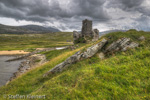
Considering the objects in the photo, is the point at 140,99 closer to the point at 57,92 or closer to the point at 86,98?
the point at 86,98

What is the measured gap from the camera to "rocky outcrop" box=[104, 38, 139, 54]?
40.2 feet

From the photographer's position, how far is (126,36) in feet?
45.4

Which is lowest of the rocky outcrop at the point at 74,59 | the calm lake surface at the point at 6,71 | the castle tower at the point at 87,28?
the calm lake surface at the point at 6,71

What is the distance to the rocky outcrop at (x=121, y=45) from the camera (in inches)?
482

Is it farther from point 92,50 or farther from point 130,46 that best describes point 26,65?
point 130,46

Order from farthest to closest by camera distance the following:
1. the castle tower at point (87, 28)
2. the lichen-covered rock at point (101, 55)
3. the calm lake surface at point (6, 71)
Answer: the castle tower at point (87, 28), the calm lake surface at point (6, 71), the lichen-covered rock at point (101, 55)

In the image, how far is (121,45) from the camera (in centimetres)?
1266

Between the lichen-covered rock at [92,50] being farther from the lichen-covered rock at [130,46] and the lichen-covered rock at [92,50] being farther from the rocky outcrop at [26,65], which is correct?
the rocky outcrop at [26,65]

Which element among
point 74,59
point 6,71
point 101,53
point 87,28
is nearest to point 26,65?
point 6,71

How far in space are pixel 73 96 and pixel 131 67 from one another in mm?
6043

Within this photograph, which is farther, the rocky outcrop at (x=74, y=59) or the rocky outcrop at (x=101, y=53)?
the rocky outcrop at (x=74, y=59)

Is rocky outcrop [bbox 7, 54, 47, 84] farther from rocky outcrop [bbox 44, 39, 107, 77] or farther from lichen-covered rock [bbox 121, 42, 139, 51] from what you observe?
lichen-covered rock [bbox 121, 42, 139, 51]

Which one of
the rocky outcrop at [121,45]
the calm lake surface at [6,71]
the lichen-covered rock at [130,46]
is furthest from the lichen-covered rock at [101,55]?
the calm lake surface at [6,71]

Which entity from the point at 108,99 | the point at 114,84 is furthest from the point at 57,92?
the point at 114,84
